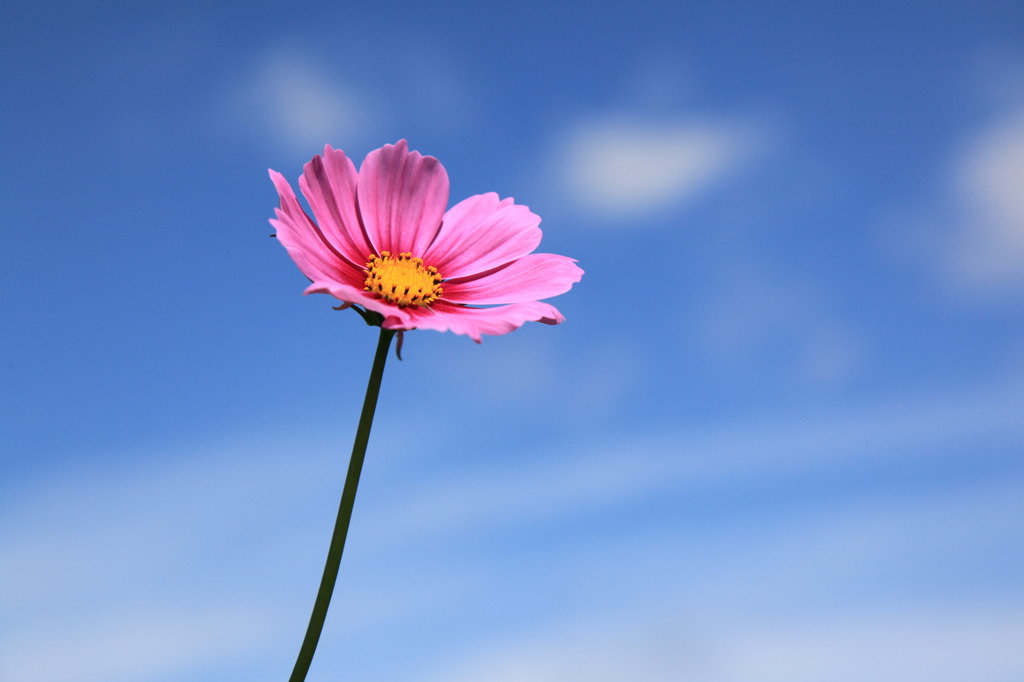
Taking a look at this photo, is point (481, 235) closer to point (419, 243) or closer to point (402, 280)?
point (419, 243)

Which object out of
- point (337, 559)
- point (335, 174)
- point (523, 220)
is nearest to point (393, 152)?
point (335, 174)

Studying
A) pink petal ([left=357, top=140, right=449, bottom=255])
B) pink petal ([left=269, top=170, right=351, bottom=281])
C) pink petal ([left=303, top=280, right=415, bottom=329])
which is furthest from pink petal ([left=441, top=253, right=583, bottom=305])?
pink petal ([left=303, top=280, right=415, bottom=329])

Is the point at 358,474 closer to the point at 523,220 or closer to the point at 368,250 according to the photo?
the point at 368,250

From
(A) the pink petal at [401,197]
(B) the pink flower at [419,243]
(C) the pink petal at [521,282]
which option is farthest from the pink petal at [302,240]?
(C) the pink petal at [521,282]

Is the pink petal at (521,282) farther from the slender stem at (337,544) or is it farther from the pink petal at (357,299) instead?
the slender stem at (337,544)

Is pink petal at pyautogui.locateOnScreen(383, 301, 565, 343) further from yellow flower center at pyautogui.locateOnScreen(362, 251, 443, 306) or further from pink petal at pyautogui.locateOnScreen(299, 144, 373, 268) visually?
pink petal at pyautogui.locateOnScreen(299, 144, 373, 268)

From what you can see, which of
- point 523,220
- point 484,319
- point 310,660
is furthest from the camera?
point 523,220

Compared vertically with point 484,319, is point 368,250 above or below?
above
